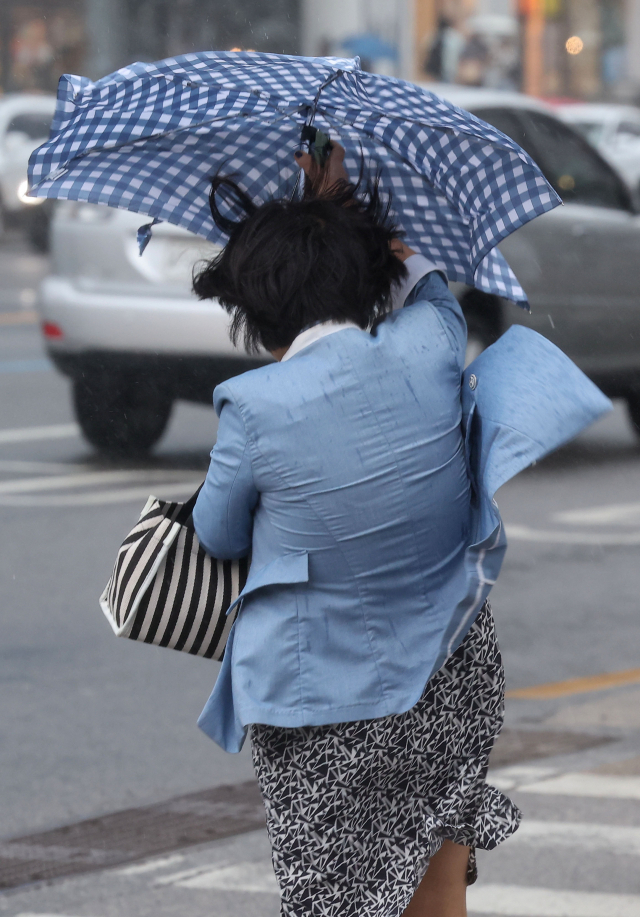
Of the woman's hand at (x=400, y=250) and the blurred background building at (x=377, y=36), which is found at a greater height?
the woman's hand at (x=400, y=250)

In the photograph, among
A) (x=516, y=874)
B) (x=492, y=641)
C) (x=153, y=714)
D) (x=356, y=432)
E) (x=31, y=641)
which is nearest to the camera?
(x=356, y=432)

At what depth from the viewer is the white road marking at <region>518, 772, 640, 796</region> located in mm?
4039

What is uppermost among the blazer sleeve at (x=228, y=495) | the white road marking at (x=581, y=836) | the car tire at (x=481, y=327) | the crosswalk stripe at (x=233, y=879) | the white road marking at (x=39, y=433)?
the blazer sleeve at (x=228, y=495)

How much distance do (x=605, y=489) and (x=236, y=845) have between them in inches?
185

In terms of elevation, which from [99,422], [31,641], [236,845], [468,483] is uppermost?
[468,483]

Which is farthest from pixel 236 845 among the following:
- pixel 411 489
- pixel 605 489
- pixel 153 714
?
pixel 605 489

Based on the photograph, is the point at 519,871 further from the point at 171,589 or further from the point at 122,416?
the point at 122,416

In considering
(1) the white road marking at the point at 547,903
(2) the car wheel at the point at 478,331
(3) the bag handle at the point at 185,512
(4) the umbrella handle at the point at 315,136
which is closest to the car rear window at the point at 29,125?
(2) the car wheel at the point at 478,331

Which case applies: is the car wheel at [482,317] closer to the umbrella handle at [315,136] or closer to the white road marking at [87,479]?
the white road marking at [87,479]

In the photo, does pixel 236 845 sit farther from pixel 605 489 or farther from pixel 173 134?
pixel 605 489

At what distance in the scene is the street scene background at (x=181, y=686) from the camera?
141 inches

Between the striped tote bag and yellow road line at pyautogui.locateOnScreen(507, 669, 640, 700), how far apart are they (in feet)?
8.80

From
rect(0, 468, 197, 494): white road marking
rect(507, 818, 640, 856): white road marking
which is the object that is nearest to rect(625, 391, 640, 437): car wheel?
rect(0, 468, 197, 494): white road marking

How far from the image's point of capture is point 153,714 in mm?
4742
